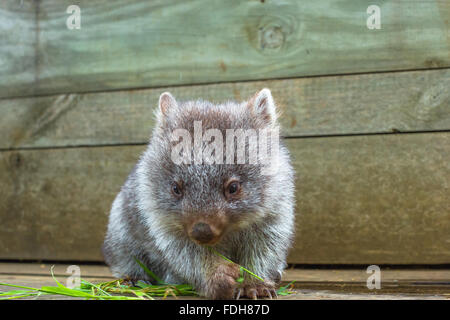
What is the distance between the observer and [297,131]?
4.32 metres

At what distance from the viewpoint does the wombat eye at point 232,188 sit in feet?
9.07

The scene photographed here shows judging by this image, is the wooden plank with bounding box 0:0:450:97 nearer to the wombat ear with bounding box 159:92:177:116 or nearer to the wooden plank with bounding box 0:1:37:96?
the wooden plank with bounding box 0:1:37:96

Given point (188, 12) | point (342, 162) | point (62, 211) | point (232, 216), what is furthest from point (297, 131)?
point (62, 211)

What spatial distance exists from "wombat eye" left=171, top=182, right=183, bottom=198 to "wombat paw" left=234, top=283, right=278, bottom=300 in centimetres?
66

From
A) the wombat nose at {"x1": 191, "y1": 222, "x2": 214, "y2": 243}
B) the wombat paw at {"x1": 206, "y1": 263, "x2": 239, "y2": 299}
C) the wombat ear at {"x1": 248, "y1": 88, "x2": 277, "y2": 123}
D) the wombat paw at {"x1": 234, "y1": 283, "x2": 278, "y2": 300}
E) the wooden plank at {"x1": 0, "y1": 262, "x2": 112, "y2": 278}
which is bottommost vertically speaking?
the wooden plank at {"x1": 0, "y1": 262, "x2": 112, "y2": 278}

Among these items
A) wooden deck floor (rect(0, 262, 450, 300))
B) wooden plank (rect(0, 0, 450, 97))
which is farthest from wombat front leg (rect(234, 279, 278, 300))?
wooden plank (rect(0, 0, 450, 97))

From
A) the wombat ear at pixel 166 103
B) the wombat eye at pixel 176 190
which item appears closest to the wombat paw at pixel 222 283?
the wombat eye at pixel 176 190

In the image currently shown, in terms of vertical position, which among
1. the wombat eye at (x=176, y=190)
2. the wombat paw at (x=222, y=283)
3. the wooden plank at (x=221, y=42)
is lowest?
the wombat paw at (x=222, y=283)

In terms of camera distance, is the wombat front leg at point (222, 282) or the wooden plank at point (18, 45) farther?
the wooden plank at point (18, 45)

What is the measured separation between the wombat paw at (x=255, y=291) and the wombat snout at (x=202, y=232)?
0.46 m

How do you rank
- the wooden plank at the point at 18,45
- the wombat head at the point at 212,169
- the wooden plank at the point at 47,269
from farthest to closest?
1. the wooden plank at the point at 18,45
2. the wooden plank at the point at 47,269
3. the wombat head at the point at 212,169

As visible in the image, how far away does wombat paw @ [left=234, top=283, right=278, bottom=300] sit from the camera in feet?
9.33

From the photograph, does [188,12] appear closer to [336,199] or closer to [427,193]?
[336,199]

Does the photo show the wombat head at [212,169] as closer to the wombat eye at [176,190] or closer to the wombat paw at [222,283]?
the wombat eye at [176,190]
